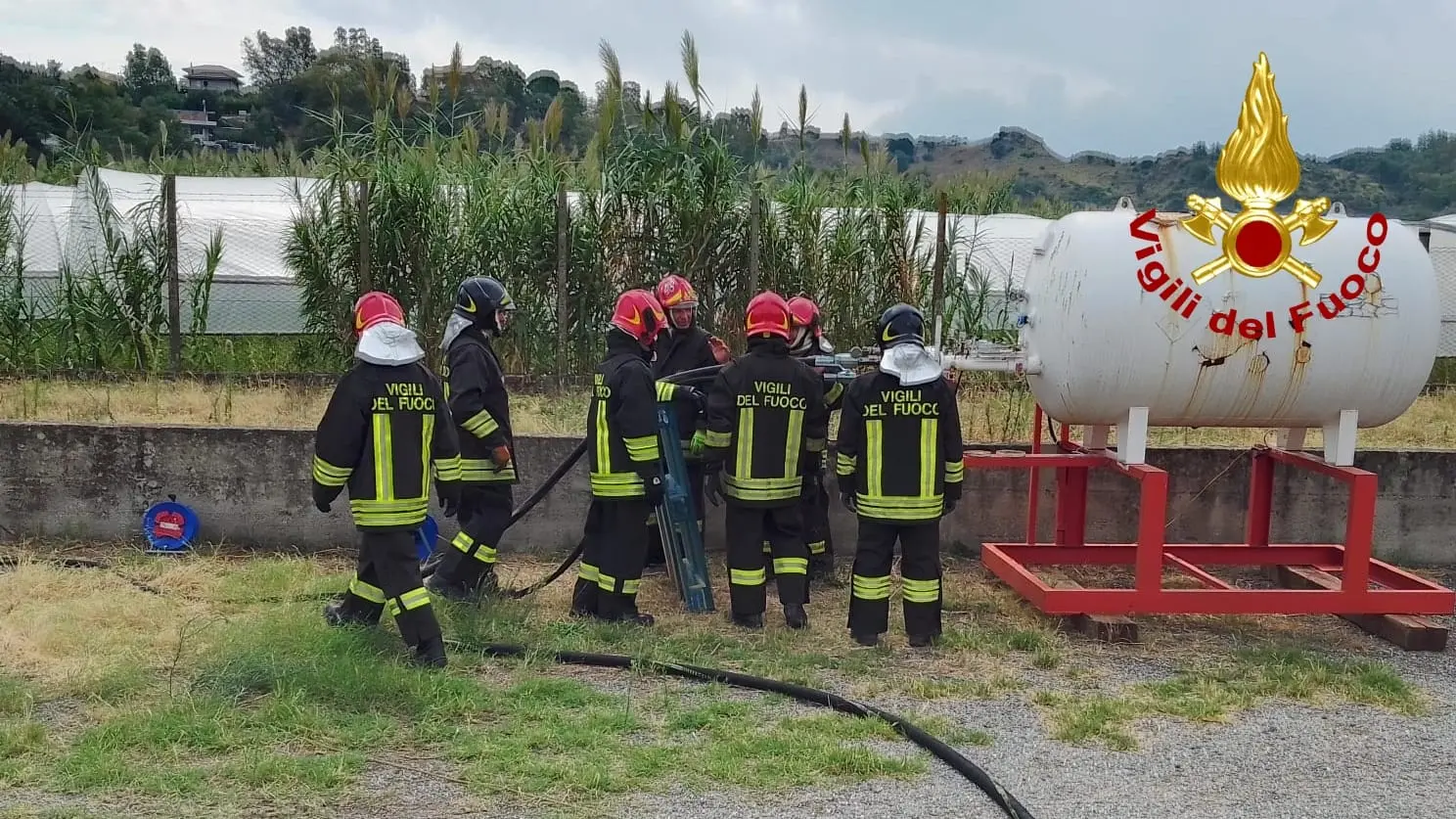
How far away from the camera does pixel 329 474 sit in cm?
538

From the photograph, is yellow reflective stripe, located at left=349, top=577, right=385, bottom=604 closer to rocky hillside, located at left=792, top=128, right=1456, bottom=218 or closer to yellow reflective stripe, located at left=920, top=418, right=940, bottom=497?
yellow reflective stripe, located at left=920, top=418, right=940, bottom=497

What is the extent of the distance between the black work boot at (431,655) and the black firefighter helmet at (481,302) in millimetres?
1792

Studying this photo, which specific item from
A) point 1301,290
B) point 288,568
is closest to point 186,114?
point 288,568

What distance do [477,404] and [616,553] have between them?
101 cm

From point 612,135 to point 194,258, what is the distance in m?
5.02

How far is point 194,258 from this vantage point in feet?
43.4

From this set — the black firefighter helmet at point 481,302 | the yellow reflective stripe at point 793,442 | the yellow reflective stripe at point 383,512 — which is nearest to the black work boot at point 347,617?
the yellow reflective stripe at point 383,512

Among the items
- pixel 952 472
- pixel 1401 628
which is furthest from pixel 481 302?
pixel 1401 628

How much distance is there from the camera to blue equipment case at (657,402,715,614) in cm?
671

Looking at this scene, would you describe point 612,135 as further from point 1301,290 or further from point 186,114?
point 186,114

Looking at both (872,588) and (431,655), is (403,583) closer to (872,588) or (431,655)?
(431,655)


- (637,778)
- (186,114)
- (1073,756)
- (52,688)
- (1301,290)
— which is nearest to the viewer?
(637,778)

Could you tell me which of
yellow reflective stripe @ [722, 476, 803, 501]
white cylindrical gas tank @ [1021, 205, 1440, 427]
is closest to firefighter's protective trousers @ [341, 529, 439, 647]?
yellow reflective stripe @ [722, 476, 803, 501]

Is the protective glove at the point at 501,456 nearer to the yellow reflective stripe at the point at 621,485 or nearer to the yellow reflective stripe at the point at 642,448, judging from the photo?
the yellow reflective stripe at the point at 621,485
